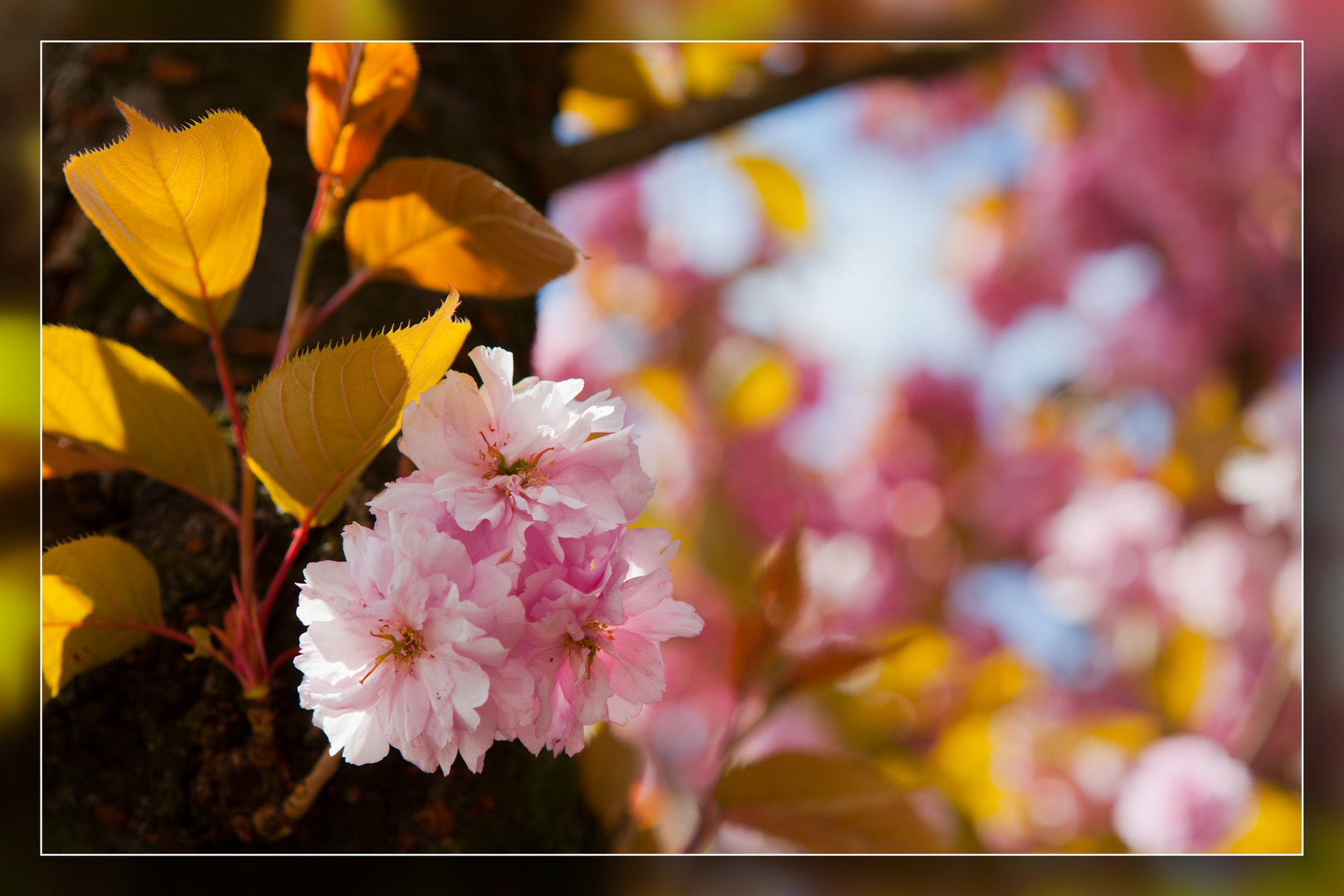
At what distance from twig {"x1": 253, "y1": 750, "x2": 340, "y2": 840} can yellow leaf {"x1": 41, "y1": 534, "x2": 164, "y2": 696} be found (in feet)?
0.27

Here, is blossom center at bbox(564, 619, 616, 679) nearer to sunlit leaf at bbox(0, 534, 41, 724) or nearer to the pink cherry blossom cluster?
the pink cherry blossom cluster

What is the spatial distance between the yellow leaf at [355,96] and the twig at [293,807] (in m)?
0.22

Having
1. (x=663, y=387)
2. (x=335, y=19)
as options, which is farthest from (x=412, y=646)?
(x=663, y=387)

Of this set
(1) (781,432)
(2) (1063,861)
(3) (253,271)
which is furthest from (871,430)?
(3) (253,271)

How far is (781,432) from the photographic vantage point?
71.9 inches

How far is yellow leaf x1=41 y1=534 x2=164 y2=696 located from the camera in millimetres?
278

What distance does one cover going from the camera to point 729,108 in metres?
0.53

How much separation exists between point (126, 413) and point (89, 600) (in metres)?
0.07

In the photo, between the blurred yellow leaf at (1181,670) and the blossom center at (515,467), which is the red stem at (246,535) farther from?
Result: the blurred yellow leaf at (1181,670)

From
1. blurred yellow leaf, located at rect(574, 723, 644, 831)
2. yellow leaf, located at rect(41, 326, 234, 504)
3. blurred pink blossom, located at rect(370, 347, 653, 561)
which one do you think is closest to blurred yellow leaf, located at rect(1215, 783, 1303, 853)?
blurred yellow leaf, located at rect(574, 723, 644, 831)

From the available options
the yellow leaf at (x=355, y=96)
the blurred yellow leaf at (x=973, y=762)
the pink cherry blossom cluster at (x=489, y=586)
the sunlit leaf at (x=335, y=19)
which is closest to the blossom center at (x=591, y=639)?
the pink cherry blossom cluster at (x=489, y=586)

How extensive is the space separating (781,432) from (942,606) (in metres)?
0.54

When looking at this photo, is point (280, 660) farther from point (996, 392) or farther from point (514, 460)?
point (996, 392)

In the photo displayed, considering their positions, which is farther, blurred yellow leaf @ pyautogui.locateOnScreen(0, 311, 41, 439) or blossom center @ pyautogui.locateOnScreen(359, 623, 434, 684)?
blurred yellow leaf @ pyautogui.locateOnScreen(0, 311, 41, 439)
